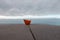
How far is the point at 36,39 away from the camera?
960 millimetres

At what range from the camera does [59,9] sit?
9.88ft

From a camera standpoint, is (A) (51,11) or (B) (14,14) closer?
(B) (14,14)

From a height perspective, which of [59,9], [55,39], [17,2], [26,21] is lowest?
[55,39]

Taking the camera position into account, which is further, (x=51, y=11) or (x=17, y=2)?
(x=51, y=11)

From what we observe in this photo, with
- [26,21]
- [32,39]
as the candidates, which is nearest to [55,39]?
[32,39]

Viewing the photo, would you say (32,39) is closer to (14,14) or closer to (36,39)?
(36,39)

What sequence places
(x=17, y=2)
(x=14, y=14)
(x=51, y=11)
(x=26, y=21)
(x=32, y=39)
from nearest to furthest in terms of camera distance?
(x=32, y=39) < (x=26, y=21) < (x=17, y=2) < (x=14, y=14) < (x=51, y=11)

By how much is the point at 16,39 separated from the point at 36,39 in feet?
0.45

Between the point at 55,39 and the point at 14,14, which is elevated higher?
the point at 14,14

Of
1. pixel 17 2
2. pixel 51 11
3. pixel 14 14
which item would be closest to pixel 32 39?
pixel 17 2

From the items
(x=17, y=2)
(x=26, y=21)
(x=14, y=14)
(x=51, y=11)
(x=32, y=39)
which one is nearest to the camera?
(x=32, y=39)

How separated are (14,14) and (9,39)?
201cm

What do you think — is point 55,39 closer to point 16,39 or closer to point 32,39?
point 32,39

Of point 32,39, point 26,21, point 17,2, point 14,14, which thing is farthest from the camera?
point 14,14
